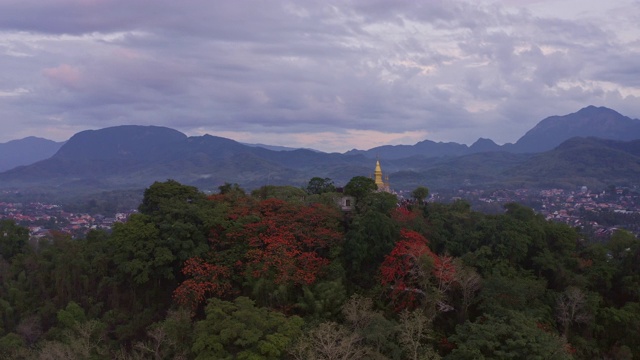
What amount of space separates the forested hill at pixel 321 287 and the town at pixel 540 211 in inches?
1073

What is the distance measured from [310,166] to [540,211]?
4561 inches

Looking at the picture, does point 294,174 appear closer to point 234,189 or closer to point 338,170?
point 338,170

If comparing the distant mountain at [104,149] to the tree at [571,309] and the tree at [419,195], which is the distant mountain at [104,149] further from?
the tree at [571,309]

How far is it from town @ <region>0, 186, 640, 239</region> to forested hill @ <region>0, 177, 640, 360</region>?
2726 centimetres

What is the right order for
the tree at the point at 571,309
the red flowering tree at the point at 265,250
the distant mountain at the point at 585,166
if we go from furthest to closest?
1. the distant mountain at the point at 585,166
2. the red flowering tree at the point at 265,250
3. the tree at the point at 571,309

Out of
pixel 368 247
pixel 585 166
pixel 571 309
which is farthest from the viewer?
pixel 585 166

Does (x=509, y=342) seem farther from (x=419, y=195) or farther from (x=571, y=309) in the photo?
(x=419, y=195)

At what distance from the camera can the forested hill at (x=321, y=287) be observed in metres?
12.4

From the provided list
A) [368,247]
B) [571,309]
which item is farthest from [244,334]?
[571,309]

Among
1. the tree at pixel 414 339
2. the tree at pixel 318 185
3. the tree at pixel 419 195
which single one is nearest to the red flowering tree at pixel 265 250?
the tree at pixel 414 339

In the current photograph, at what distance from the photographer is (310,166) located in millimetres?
174750

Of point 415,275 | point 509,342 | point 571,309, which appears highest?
point 415,275

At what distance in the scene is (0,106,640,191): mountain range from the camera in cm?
10400

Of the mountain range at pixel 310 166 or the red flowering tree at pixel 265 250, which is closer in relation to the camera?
the red flowering tree at pixel 265 250
